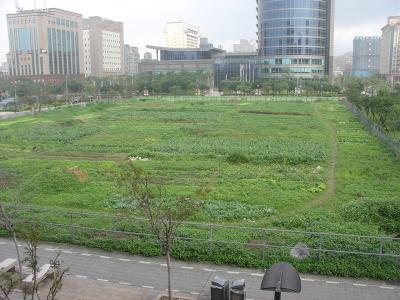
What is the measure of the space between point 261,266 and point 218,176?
12857 mm

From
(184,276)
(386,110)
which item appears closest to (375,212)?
(184,276)

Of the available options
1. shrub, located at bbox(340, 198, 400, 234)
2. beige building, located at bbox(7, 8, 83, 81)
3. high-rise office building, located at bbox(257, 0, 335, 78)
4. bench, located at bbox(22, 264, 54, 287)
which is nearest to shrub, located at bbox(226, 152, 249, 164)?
shrub, located at bbox(340, 198, 400, 234)

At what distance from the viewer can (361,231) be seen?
1888 cm

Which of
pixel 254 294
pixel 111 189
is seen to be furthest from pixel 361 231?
pixel 111 189

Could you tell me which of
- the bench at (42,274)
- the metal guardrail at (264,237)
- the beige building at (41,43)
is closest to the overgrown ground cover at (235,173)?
the metal guardrail at (264,237)

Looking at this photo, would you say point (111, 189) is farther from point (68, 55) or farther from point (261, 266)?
point (68, 55)

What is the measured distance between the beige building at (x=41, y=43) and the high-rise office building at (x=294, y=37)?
6660 cm

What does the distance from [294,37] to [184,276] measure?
13466 cm

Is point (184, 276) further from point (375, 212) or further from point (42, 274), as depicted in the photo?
point (375, 212)

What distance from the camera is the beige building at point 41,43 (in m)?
152

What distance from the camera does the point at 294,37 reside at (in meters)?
141

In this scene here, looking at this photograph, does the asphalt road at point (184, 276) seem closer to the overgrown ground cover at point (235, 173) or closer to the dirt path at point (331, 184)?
the overgrown ground cover at point (235, 173)

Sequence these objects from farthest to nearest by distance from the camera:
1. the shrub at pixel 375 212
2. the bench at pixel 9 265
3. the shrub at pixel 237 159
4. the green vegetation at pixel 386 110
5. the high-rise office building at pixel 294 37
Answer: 1. the high-rise office building at pixel 294 37
2. the green vegetation at pixel 386 110
3. the shrub at pixel 237 159
4. the shrub at pixel 375 212
5. the bench at pixel 9 265

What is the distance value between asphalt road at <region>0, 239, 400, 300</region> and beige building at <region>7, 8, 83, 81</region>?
454 ft
